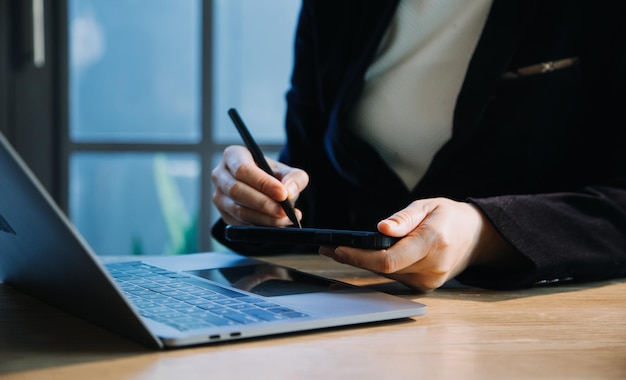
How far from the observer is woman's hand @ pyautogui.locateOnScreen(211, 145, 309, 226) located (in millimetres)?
872

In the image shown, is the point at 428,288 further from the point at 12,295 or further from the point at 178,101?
the point at 178,101

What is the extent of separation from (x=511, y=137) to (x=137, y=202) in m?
1.38

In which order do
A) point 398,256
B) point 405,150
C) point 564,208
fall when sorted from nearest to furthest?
point 398,256 → point 564,208 → point 405,150

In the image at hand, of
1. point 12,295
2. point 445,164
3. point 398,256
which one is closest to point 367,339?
point 398,256

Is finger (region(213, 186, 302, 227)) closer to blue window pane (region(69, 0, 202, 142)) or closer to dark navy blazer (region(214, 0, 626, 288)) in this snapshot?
dark navy blazer (region(214, 0, 626, 288))

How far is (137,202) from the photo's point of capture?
2.22m

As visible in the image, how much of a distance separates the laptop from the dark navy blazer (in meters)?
0.21

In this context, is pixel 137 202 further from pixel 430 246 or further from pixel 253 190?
pixel 430 246

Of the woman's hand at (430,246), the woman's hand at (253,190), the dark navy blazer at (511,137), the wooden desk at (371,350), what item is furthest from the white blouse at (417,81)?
the wooden desk at (371,350)

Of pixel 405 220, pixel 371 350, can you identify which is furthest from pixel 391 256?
pixel 371 350

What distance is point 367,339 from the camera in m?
0.56

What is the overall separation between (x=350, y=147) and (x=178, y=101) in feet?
3.61

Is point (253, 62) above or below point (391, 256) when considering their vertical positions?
above

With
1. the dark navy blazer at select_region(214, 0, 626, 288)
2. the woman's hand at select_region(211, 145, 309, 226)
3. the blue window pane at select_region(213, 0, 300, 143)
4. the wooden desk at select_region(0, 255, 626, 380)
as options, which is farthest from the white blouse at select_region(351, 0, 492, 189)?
the blue window pane at select_region(213, 0, 300, 143)
